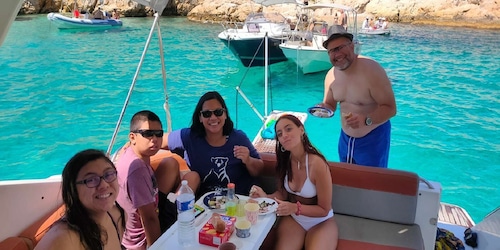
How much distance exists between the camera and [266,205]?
2.37 metres

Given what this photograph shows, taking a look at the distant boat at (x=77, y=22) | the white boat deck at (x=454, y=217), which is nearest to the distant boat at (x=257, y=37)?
the white boat deck at (x=454, y=217)

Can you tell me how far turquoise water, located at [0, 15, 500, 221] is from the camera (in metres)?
8.09

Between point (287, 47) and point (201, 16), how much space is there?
63.6 feet

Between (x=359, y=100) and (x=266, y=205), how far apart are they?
1.40 m

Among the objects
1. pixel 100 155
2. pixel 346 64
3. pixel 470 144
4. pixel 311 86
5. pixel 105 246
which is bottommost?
pixel 470 144

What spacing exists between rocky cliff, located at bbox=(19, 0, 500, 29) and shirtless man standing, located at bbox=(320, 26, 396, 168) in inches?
917

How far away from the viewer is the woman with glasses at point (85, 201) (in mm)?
1578

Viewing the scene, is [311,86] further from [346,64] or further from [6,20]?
[6,20]

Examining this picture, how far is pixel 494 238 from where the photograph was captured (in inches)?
113

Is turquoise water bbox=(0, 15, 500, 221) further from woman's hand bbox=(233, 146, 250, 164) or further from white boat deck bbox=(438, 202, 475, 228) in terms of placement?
woman's hand bbox=(233, 146, 250, 164)

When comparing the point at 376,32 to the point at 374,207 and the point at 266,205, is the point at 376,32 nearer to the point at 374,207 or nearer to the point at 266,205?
the point at 374,207

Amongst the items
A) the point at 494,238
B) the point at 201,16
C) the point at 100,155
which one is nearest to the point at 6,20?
the point at 100,155

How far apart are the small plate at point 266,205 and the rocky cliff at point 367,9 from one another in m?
24.4

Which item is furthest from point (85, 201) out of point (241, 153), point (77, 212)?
point (241, 153)
